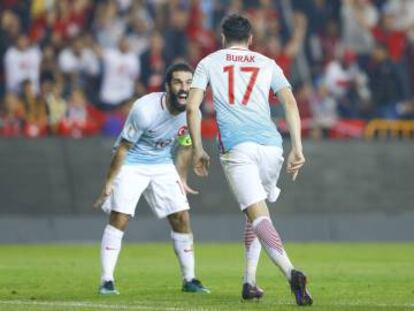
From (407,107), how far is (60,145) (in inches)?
250

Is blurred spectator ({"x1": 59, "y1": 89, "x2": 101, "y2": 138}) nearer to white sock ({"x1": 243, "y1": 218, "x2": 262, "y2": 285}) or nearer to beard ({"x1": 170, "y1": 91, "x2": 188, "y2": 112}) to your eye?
beard ({"x1": 170, "y1": 91, "x2": 188, "y2": 112})

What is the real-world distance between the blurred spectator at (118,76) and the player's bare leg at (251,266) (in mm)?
12236

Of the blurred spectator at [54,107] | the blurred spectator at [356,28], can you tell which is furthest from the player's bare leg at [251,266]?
the blurred spectator at [356,28]

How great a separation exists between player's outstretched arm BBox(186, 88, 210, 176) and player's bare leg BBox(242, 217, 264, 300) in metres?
1.03

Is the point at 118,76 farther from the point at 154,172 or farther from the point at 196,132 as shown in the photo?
the point at 196,132

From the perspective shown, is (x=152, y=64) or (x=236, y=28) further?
(x=152, y=64)

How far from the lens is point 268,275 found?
16984 mm

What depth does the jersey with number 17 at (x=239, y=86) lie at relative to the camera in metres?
12.4

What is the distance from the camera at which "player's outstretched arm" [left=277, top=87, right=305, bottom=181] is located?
11906 mm

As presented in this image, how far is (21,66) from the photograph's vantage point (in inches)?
987

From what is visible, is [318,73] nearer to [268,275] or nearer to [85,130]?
[85,130]

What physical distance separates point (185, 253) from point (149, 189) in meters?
0.77

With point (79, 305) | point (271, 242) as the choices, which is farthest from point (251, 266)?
point (79, 305)

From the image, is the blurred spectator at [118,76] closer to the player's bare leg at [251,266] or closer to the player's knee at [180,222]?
the player's knee at [180,222]
